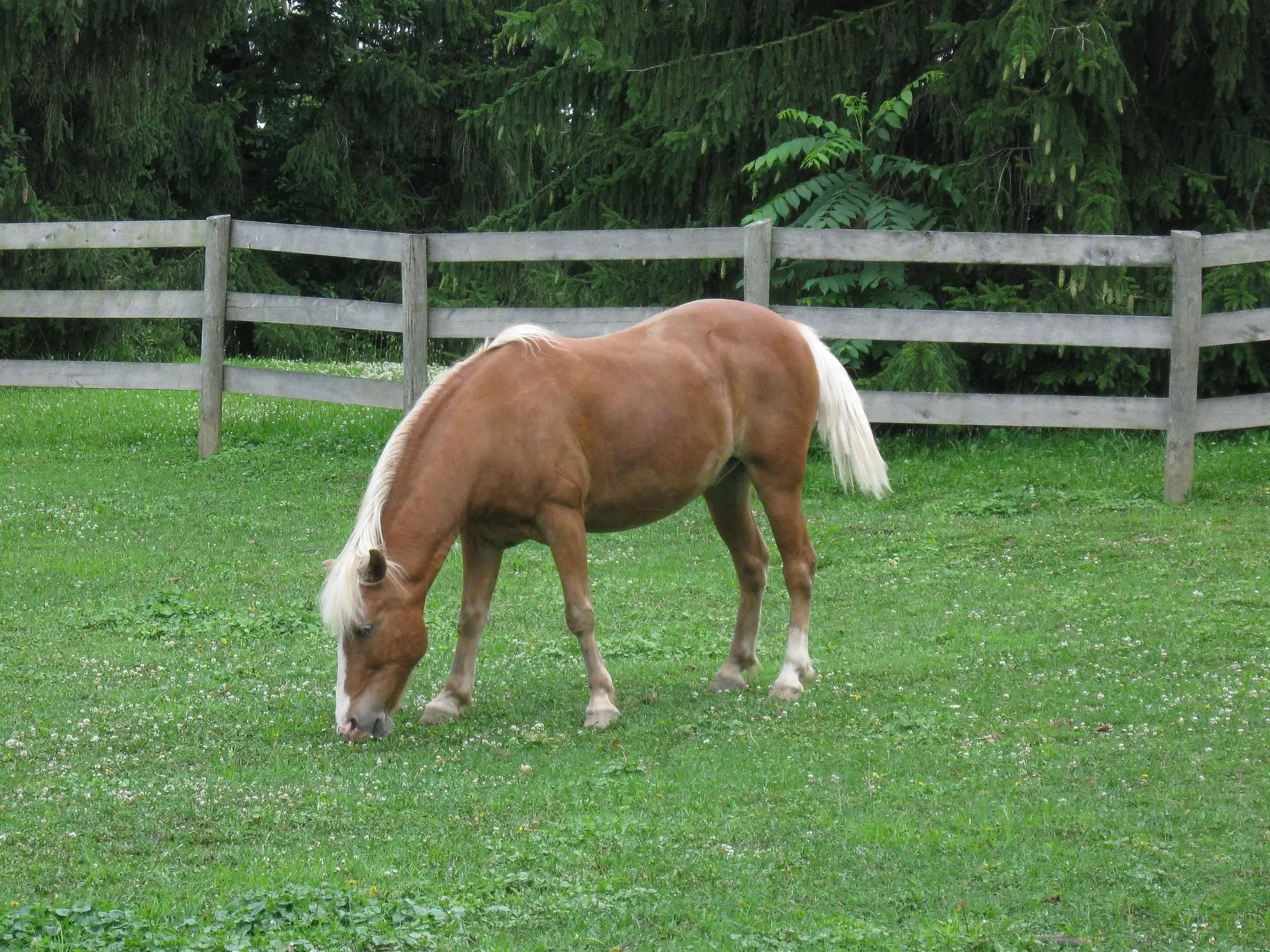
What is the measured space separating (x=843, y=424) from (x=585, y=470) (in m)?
1.54

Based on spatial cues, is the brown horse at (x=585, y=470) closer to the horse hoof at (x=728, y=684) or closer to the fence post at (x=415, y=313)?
the horse hoof at (x=728, y=684)

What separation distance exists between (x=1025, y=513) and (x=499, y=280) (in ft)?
22.0

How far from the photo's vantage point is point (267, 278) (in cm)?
2419

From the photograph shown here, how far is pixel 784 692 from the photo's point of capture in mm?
6484

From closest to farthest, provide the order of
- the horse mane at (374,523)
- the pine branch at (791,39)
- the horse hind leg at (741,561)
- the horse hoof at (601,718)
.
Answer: the horse mane at (374,523)
the horse hoof at (601,718)
the horse hind leg at (741,561)
the pine branch at (791,39)

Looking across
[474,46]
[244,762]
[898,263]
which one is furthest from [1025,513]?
[474,46]

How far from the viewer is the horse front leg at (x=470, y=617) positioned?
21.1ft

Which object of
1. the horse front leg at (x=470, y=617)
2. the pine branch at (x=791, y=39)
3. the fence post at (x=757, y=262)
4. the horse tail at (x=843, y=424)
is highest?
the pine branch at (x=791, y=39)

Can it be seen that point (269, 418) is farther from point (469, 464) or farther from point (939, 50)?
point (469, 464)

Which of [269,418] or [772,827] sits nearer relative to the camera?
[772,827]

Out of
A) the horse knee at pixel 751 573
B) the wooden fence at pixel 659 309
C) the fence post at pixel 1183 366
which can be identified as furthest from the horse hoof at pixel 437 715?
the fence post at pixel 1183 366

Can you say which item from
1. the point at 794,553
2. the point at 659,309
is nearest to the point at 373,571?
the point at 794,553

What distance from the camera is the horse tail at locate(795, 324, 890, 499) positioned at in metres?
7.14

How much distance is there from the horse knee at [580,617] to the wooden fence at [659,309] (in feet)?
17.4
